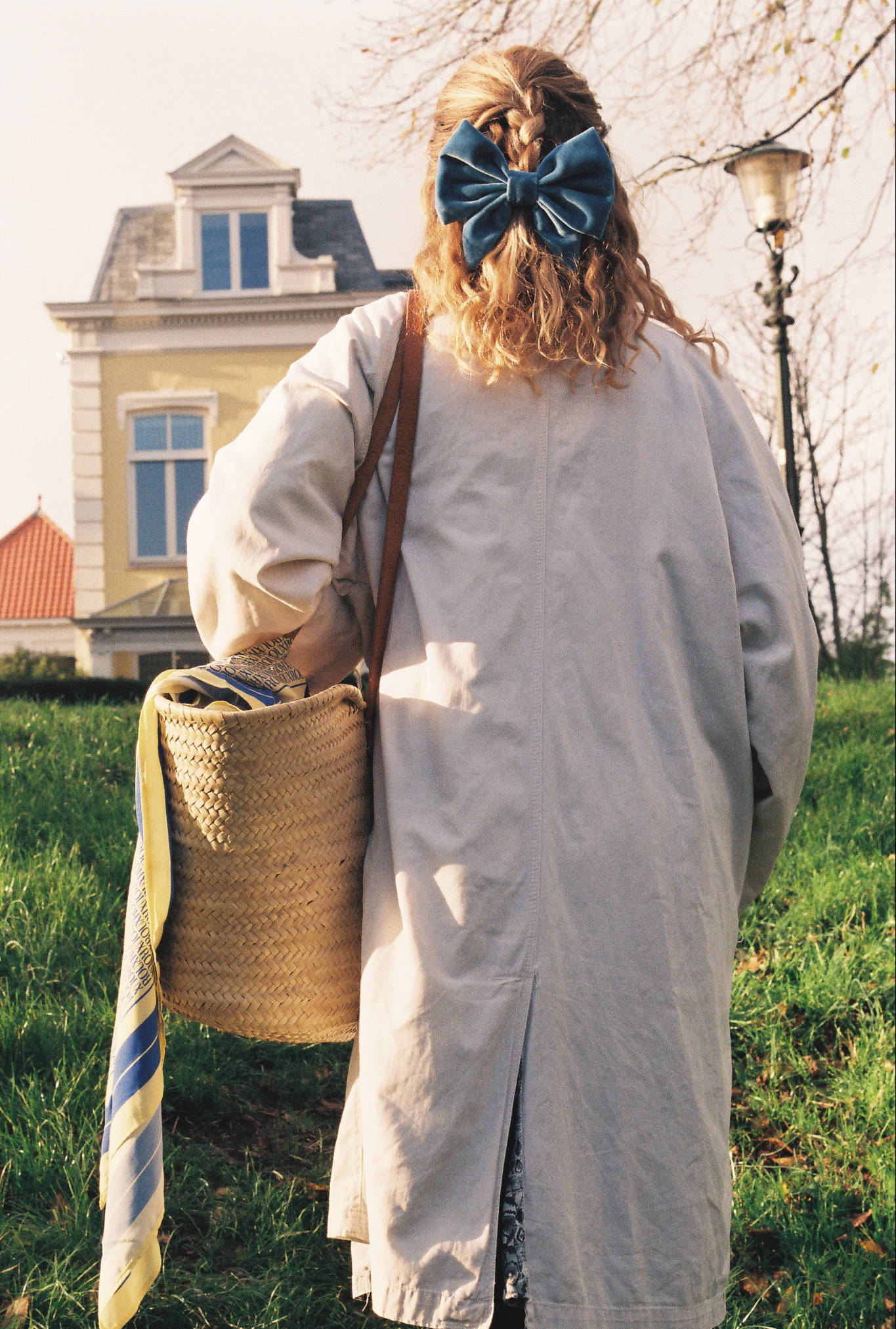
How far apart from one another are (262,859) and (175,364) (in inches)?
733

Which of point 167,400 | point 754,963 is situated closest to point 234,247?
point 167,400

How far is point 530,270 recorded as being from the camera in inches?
67.7

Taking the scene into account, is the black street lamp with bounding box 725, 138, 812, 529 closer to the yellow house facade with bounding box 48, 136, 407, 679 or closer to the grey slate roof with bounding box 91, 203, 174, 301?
the yellow house facade with bounding box 48, 136, 407, 679

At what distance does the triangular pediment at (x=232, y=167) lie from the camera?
19.1 meters

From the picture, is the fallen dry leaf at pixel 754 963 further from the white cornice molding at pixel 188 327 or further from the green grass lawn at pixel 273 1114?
the white cornice molding at pixel 188 327

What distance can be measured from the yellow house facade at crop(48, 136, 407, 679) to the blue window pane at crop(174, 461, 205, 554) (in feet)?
0.08

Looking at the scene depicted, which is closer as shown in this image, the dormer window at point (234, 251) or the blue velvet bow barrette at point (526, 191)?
the blue velvet bow barrette at point (526, 191)

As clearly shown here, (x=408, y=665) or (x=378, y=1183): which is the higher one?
(x=408, y=665)

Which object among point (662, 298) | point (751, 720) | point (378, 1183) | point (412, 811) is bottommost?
point (378, 1183)

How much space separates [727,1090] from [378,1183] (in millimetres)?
567

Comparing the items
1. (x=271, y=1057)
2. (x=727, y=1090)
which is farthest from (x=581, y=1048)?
(x=271, y=1057)

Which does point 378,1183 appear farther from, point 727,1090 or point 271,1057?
point 271,1057

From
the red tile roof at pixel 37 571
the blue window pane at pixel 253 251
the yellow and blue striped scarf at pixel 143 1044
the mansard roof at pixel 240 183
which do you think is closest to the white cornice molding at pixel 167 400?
the mansard roof at pixel 240 183

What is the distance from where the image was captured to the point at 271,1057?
138 inches
